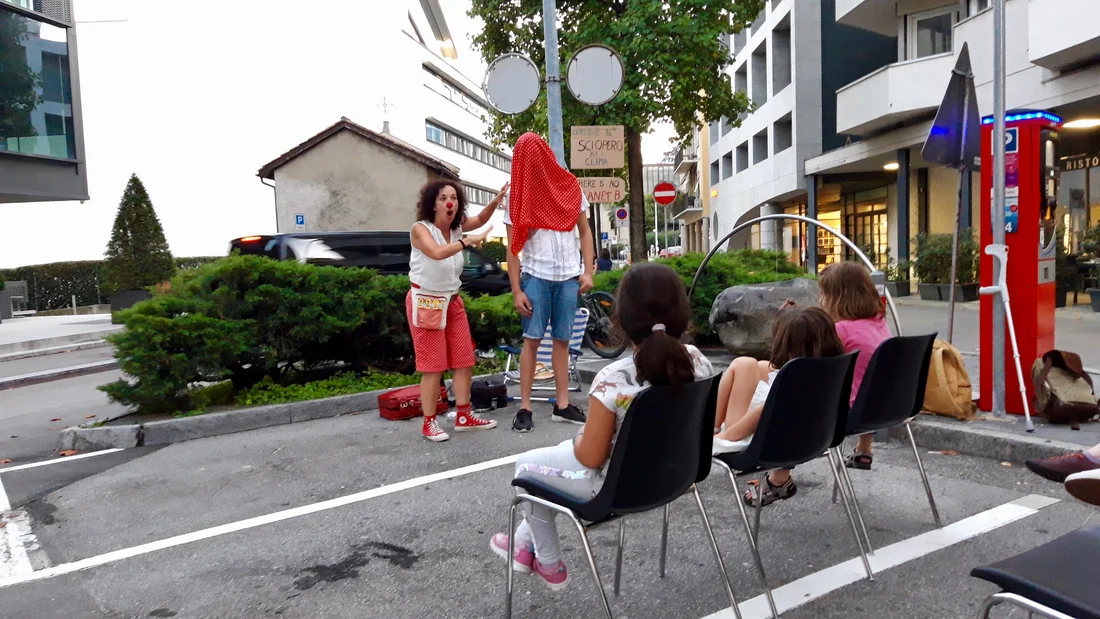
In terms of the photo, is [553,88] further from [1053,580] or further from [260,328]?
[1053,580]

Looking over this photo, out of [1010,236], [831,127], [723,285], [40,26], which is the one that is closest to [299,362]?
[723,285]

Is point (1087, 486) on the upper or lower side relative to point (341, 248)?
lower

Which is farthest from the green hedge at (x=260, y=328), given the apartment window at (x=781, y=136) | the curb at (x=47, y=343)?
the apartment window at (x=781, y=136)

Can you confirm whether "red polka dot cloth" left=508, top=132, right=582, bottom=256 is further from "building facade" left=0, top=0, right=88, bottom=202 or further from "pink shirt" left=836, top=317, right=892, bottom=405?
"building facade" left=0, top=0, right=88, bottom=202

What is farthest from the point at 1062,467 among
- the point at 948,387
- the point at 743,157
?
the point at 743,157

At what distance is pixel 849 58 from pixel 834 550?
26785 millimetres

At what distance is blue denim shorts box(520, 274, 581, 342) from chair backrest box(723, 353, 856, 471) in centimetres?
289

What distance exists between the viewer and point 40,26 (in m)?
23.8

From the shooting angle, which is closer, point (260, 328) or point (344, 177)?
point (260, 328)

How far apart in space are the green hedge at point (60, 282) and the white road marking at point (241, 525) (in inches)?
1121

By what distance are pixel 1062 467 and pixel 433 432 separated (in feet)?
13.0

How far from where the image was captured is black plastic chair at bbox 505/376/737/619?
2.51m

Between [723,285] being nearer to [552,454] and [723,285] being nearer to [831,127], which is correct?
[552,454]

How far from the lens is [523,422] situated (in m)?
6.00
